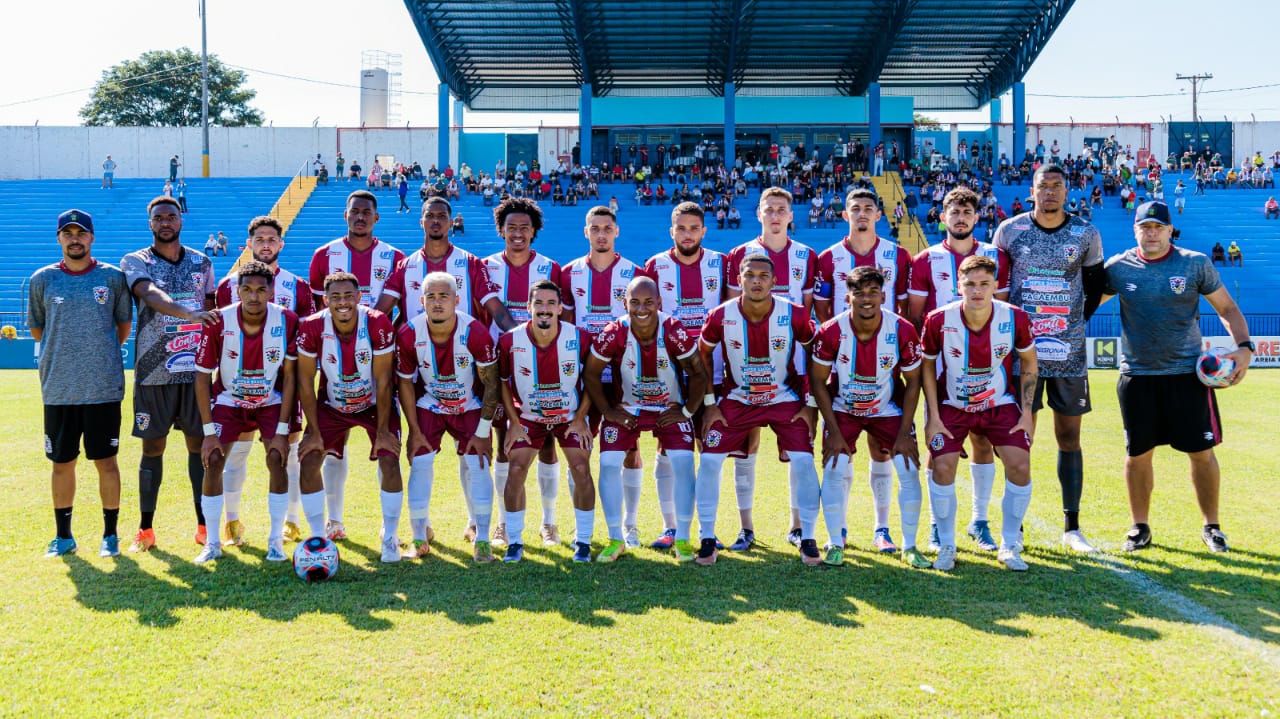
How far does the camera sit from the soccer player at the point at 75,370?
5.93m

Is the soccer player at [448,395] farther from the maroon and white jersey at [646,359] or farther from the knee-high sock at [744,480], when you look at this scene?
the knee-high sock at [744,480]

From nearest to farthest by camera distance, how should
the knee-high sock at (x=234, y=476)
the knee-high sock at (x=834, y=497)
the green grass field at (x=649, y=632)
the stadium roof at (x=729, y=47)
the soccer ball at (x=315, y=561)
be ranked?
1. the green grass field at (x=649, y=632)
2. the soccer ball at (x=315, y=561)
3. the knee-high sock at (x=834, y=497)
4. the knee-high sock at (x=234, y=476)
5. the stadium roof at (x=729, y=47)

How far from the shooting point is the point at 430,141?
45.8 m

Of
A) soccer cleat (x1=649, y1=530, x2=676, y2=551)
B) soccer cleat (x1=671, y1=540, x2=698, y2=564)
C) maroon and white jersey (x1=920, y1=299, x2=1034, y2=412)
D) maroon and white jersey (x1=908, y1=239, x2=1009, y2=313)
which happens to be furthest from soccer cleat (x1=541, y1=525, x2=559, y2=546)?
maroon and white jersey (x1=908, y1=239, x2=1009, y2=313)

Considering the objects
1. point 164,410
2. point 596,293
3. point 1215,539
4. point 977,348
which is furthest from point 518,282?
point 1215,539

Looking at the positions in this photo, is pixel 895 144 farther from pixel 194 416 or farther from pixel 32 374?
pixel 194 416

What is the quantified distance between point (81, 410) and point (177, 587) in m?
1.61

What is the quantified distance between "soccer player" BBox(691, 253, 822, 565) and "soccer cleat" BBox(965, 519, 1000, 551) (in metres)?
1.16

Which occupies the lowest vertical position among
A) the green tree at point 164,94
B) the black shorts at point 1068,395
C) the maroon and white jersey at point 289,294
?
the black shorts at point 1068,395

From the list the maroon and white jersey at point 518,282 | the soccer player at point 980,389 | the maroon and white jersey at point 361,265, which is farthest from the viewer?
the maroon and white jersey at point 361,265

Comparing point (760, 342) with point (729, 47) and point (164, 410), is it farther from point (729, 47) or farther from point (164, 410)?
point (729, 47)

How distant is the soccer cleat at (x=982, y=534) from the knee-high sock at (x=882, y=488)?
0.57m

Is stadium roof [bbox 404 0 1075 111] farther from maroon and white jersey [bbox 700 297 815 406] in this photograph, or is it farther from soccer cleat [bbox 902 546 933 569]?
soccer cleat [bbox 902 546 933 569]

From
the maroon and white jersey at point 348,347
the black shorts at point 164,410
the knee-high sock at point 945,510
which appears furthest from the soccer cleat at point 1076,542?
the black shorts at point 164,410
